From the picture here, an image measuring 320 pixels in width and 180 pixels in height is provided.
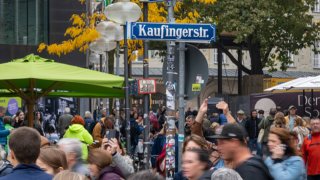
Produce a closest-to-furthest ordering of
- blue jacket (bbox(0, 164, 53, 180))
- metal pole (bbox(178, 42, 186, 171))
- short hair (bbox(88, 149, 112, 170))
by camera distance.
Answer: blue jacket (bbox(0, 164, 53, 180)), short hair (bbox(88, 149, 112, 170)), metal pole (bbox(178, 42, 186, 171))

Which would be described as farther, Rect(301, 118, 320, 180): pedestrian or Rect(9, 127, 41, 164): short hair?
Rect(301, 118, 320, 180): pedestrian

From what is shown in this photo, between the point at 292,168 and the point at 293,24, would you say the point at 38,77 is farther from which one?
the point at 293,24

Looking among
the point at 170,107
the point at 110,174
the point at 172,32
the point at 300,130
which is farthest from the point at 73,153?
the point at 300,130

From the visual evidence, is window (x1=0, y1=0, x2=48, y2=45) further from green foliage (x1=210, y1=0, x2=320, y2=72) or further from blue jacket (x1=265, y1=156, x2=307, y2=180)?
blue jacket (x1=265, y1=156, x2=307, y2=180)

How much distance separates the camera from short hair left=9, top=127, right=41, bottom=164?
6211mm

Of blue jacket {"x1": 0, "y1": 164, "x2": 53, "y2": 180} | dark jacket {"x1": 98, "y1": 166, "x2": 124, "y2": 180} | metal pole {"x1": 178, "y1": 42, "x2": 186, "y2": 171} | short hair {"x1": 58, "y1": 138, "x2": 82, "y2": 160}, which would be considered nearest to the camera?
blue jacket {"x1": 0, "y1": 164, "x2": 53, "y2": 180}

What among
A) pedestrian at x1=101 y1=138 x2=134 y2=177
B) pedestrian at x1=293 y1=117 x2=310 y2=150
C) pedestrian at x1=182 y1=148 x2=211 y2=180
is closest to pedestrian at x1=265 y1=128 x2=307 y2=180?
pedestrian at x1=182 y1=148 x2=211 y2=180

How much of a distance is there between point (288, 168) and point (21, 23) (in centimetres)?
3213

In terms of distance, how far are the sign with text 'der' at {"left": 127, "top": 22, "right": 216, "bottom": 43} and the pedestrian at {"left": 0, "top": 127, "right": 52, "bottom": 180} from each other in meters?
4.80

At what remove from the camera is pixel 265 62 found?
52.2 meters

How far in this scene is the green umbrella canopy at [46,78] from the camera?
13.5 metres

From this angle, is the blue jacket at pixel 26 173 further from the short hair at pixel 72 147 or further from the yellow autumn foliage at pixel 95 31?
the yellow autumn foliage at pixel 95 31

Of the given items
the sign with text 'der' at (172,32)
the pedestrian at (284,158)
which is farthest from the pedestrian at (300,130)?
the pedestrian at (284,158)

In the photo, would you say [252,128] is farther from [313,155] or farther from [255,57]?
[255,57]
